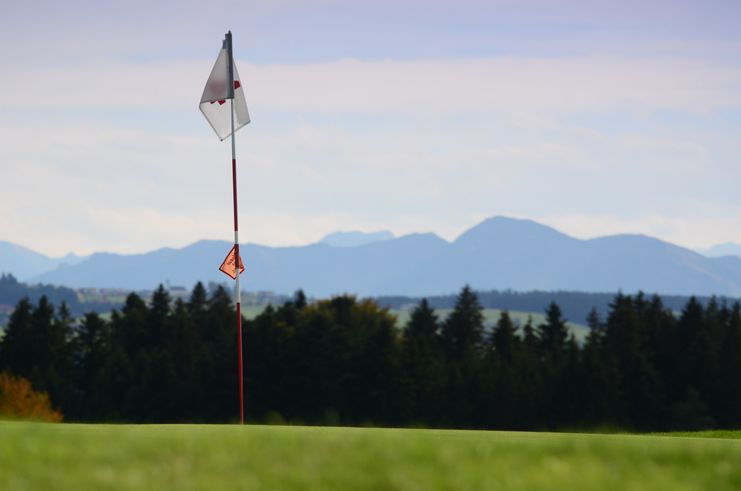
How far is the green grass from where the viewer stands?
10.7 m

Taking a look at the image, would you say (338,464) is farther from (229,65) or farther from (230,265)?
(229,65)

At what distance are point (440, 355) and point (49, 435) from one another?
113 meters

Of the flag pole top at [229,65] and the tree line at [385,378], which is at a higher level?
the flag pole top at [229,65]

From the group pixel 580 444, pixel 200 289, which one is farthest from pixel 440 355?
pixel 580 444

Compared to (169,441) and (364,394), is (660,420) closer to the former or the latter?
Result: (364,394)

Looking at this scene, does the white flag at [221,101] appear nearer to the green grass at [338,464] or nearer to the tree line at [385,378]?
the green grass at [338,464]

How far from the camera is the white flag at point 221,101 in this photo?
25828 millimetres

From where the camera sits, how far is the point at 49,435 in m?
13.3

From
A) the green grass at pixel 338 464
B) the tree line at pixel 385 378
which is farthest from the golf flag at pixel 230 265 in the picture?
the tree line at pixel 385 378

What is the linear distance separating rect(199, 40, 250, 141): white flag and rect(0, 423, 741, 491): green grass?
13.7 m

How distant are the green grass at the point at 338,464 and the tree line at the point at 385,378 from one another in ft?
315

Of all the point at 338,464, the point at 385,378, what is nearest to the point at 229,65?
the point at 338,464

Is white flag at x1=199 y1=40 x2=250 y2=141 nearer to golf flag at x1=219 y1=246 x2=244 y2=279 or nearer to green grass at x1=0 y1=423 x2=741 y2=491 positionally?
golf flag at x1=219 y1=246 x2=244 y2=279

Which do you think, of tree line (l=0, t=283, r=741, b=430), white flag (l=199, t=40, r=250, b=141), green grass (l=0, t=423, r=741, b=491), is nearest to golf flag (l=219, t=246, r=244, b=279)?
white flag (l=199, t=40, r=250, b=141)
